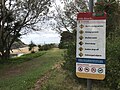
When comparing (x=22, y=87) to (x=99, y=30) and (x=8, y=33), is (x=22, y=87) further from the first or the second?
(x=8, y=33)

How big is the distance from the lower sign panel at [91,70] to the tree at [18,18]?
70.4 feet

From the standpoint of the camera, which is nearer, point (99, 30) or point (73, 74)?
point (99, 30)

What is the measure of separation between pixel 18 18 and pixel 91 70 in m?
23.2

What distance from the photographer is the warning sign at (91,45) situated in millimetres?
4512

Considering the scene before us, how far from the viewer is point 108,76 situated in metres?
7.39

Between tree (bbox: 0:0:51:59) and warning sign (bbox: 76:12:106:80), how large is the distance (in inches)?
844

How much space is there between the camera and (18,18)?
27.2 metres

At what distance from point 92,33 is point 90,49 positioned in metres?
0.23

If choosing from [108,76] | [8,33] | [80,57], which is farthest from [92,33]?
[8,33]

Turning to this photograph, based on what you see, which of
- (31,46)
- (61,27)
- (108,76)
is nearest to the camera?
(108,76)

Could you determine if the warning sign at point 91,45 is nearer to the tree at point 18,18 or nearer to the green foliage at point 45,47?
the tree at point 18,18

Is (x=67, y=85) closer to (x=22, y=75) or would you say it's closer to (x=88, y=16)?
(x=88, y=16)

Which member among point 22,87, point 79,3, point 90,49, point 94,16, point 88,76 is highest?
point 79,3

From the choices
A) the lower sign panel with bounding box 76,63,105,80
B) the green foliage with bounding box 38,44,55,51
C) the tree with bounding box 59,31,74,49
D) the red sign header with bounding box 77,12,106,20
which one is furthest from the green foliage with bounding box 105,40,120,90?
the green foliage with bounding box 38,44,55,51
